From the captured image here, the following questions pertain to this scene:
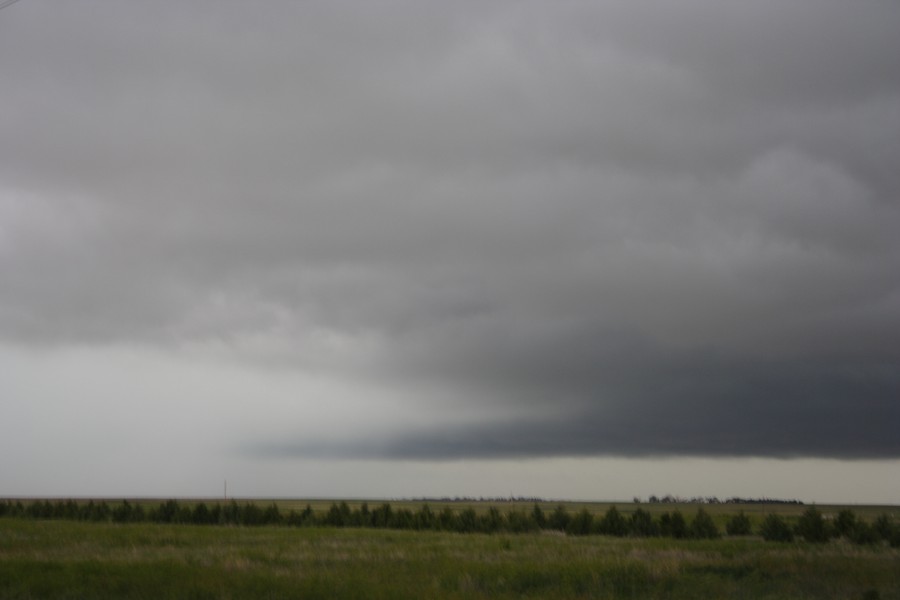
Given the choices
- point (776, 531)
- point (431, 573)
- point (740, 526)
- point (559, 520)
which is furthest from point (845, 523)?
point (431, 573)

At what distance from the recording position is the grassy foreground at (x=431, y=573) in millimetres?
18922

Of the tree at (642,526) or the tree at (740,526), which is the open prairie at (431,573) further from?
the tree at (740,526)

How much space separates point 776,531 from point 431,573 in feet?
84.6

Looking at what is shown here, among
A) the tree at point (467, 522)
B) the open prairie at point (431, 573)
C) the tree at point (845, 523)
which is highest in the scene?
the open prairie at point (431, 573)

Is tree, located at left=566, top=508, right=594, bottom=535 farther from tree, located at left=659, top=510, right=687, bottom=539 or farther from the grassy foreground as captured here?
the grassy foreground

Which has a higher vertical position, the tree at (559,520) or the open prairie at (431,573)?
the open prairie at (431,573)

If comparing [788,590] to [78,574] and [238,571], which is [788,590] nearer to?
[238,571]

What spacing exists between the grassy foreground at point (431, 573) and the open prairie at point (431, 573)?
0.03 m

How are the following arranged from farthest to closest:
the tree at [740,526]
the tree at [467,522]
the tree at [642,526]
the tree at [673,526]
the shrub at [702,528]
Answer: the tree at [467,522]
the tree at [740,526]
the tree at [642,526]
the tree at [673,526]
the shrub at [702,528]

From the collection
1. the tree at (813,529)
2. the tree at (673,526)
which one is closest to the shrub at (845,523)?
the tree at (813,529)

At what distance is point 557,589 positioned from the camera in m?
20.3

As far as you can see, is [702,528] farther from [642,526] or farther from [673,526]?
[642,526]

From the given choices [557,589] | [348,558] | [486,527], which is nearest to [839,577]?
[557,589]

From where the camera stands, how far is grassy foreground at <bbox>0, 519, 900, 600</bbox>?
18.9 m
